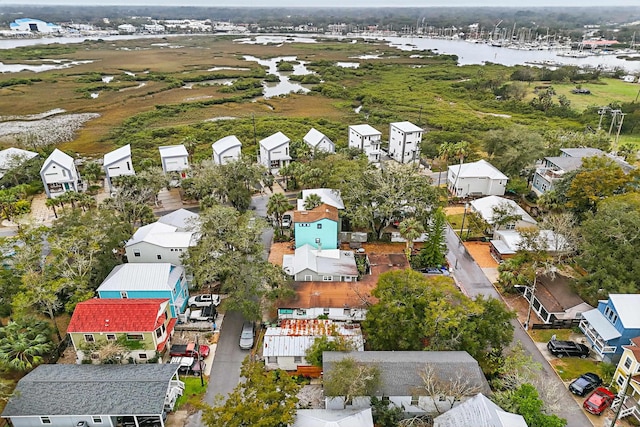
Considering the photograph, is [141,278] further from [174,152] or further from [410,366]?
[174,152]

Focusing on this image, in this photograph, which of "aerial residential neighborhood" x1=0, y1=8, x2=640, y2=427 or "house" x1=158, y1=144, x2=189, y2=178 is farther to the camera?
"house" x1=158, y1=144, x2=189, y2=178

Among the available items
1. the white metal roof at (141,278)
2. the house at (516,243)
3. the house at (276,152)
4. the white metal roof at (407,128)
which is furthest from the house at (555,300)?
the house at (276,152)

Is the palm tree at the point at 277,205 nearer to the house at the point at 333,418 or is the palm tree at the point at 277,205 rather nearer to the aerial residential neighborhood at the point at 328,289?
the aerial residential neighborhood at the point at 328,289

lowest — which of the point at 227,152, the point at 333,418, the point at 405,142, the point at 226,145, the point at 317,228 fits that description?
the point at 333,418

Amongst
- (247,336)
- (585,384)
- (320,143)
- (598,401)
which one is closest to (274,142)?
(320,143)

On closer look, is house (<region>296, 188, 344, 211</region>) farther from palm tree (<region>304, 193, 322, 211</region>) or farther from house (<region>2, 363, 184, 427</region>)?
house (<region>2, 363, 184, 427</region>)

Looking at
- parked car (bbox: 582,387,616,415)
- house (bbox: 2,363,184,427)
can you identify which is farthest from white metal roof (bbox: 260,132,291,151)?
parked car (bbox: 582,387,616,415)

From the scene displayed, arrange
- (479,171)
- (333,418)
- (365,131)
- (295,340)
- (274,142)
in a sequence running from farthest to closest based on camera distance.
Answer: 1. (365,131)
2. (274,142)
3. (479,171)
4. (295,340)
5. (333,418)
